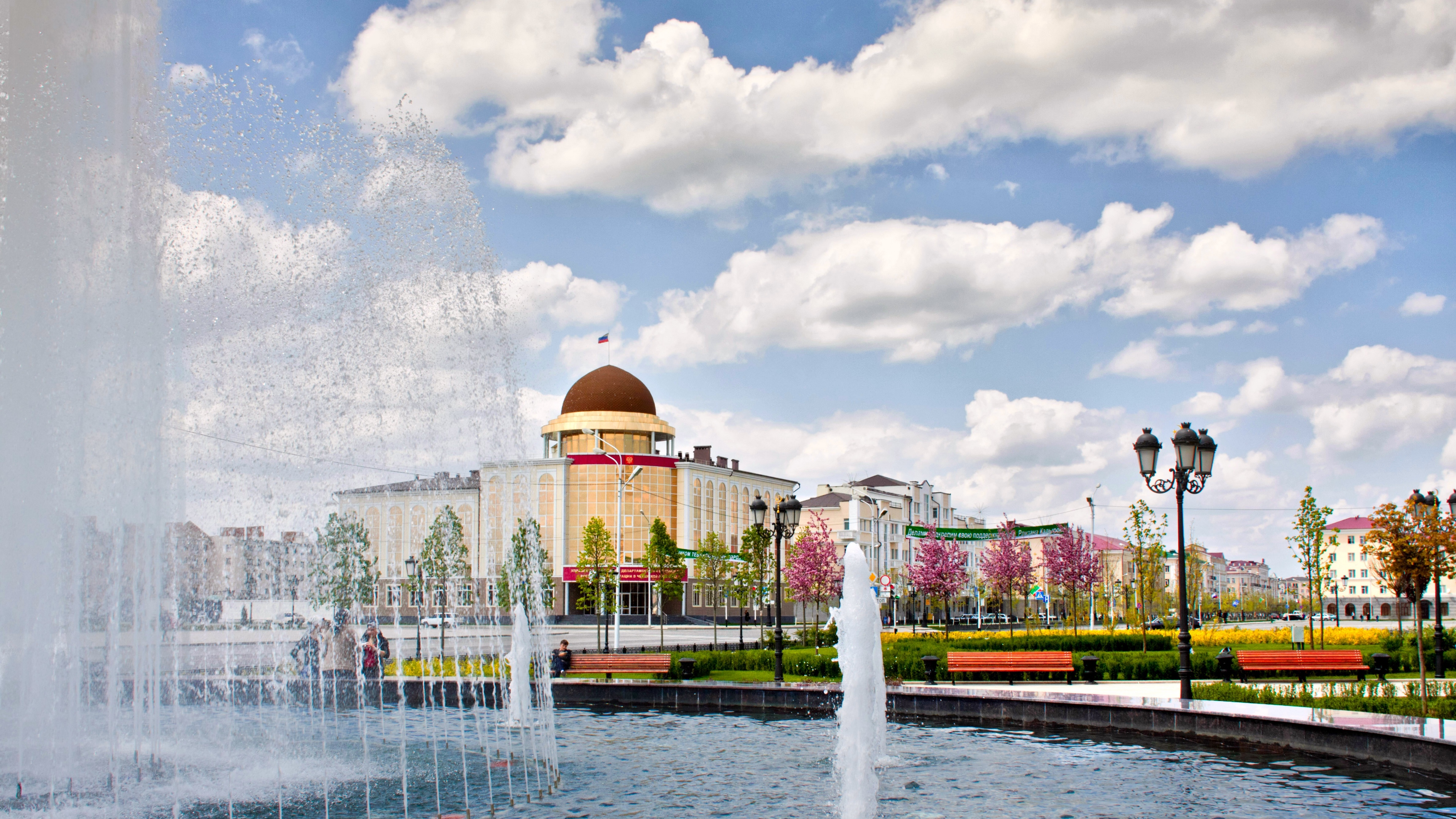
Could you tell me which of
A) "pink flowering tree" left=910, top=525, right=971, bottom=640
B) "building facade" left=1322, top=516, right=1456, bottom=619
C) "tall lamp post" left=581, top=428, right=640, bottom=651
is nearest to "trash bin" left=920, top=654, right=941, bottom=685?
"pink flowering tree" left=910, top=525, right=971, bottom=640

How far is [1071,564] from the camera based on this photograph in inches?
1687

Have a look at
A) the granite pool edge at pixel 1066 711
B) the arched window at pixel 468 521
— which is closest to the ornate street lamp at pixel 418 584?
the granite pool edge at pixel 1066 711

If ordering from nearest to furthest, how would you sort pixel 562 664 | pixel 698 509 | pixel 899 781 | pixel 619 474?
pixel 899 781 < pixel 562 664 < pixel 619 474 < pixel 698 509

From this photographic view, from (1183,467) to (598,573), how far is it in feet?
104

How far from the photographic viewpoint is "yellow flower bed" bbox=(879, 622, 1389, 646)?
3262 centimetres

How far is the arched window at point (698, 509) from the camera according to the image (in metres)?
79.6

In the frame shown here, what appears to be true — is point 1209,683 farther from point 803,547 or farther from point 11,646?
point 803,547

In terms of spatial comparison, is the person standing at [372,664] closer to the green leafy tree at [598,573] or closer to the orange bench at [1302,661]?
the orange bench at [1302,661]

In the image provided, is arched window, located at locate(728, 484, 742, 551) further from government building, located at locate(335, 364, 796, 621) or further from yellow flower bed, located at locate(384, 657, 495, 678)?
yellow flower bed, located at locate(384, 657, 495, 678)

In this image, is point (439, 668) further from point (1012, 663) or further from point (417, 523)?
point (417, 523)

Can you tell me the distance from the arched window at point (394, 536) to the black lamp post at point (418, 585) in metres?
1.34

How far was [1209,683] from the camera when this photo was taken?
1930 centimetres

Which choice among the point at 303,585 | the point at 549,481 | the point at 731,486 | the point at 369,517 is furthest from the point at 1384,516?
the point at 731,486

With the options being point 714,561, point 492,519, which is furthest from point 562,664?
point 492,519
